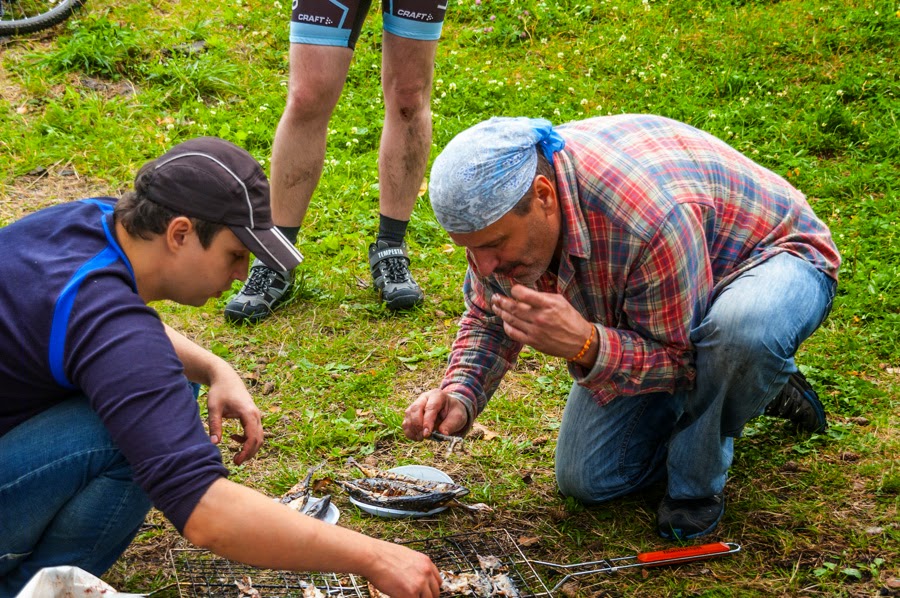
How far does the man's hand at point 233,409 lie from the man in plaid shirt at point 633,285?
1.67 feet

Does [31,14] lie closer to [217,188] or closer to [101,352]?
[217,188]

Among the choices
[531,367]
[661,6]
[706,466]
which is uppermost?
[661,6]

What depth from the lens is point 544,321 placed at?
7.91 ft

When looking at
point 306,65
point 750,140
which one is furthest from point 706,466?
point 750,140

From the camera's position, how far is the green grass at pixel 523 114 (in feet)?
9.66

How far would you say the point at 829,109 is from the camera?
575cm

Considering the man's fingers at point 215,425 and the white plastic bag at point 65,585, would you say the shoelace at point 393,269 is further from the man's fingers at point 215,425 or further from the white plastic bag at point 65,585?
the white plastic bag at point 65,585

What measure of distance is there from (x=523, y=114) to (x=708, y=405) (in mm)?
3623

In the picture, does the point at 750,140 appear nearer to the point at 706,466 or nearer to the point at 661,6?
the point at 661,6

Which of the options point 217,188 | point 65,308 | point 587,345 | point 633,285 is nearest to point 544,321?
point 587,345

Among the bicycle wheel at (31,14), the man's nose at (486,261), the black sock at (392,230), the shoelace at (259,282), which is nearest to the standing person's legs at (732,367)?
the man's nose at (486,261)

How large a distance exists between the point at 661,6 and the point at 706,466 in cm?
544

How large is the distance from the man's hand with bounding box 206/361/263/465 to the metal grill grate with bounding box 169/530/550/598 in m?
0.33

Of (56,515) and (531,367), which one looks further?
(531,367)
